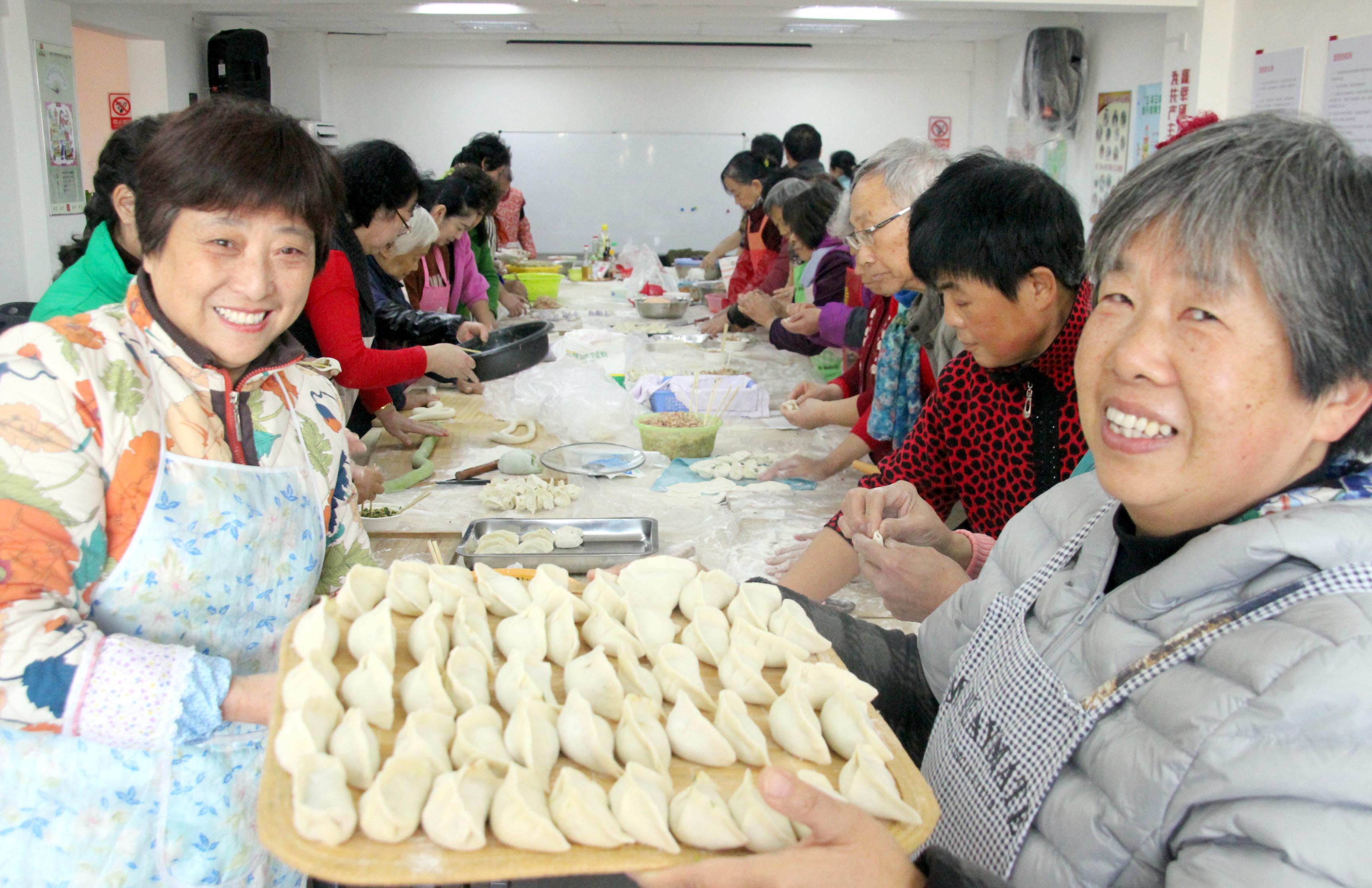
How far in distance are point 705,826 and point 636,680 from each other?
0.27m

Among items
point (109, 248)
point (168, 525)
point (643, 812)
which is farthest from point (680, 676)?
point (109, 248)

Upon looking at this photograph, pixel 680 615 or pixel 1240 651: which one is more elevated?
pixel 1240 651

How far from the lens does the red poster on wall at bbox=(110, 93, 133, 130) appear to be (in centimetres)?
776

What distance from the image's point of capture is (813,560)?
2.03 m

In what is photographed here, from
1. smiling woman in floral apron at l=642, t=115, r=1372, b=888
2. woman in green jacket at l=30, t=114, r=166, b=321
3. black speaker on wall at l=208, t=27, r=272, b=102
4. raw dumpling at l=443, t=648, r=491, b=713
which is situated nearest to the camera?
smiling woman in floral apron at l=642, t=115, r=1372, b=888

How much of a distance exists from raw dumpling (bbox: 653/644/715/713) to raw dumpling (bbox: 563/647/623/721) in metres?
0.05

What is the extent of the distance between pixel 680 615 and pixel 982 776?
46 centimetres

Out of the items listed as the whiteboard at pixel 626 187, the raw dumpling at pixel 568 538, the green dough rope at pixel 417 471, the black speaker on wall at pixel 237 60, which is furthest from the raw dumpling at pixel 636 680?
the whiteboard at pixel 626 187

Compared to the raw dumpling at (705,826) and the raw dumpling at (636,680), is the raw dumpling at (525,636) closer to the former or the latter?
the raw dumpling at (636,680)

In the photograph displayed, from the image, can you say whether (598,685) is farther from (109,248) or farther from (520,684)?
(109,248)

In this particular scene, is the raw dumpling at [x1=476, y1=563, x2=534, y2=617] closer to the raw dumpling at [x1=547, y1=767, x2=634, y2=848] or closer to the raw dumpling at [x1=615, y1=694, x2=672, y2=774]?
the raw dumpling at [x1=615, y1=694, x2=672, y2=774]

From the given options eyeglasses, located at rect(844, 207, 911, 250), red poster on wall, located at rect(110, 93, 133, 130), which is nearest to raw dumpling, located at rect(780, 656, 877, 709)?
eyeglasses, located at rect(844, 207, 911, 250)

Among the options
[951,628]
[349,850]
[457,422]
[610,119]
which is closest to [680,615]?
[951,628]

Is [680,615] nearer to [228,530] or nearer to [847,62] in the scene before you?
[228,530]
